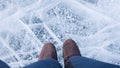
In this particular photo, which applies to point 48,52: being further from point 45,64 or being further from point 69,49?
point 45,64

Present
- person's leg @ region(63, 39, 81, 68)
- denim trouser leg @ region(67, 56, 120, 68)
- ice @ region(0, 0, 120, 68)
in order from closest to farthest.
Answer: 1. denim trouser leg @ region(67, 56, 120, 68)
2. person's leg @ region(63, 39, 81, 68)
3. ice @ region(0, 0, 120, 68)

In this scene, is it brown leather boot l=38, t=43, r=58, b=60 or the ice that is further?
the ice

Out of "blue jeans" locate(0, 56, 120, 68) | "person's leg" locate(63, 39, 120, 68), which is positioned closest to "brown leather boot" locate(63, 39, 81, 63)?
"person's leg" locate(63, 39, 120, 68)

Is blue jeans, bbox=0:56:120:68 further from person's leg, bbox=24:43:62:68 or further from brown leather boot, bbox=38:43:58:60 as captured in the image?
brown leather boot, bbox=38:43:58:60

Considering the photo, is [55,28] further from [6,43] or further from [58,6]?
[6,43]

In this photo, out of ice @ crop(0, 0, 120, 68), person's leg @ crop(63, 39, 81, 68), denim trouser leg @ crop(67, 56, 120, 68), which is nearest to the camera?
denim trouser leg @ crop(67, 56, 120, 68)

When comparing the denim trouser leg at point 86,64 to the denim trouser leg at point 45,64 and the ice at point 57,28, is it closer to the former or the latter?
the denim trouser leg at point 45,64

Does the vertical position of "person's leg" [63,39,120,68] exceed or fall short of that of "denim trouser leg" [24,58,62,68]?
it falls short
